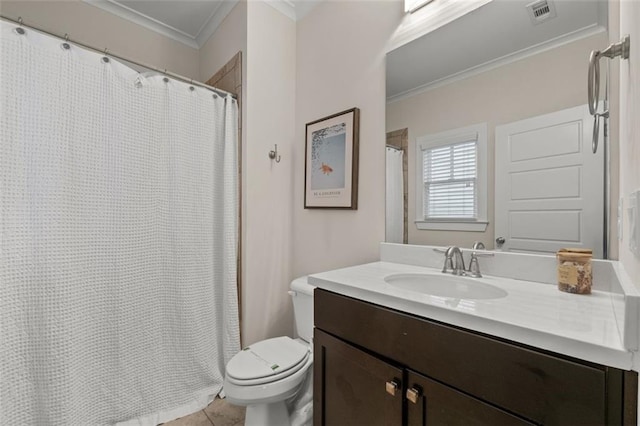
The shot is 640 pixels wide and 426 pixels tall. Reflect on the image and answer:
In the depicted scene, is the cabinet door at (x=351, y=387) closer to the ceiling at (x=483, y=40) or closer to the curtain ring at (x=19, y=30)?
the ceiling at (x=483, y=40)

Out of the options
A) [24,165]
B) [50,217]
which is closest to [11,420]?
[50,217]

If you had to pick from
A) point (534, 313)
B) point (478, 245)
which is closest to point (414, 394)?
point (534, 313)

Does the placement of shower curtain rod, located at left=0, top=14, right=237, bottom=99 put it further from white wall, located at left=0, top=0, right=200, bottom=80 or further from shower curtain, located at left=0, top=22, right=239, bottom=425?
white wall, located at left=0, top=0, right=200, bottom=80

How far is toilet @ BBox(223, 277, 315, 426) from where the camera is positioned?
3.79 feet

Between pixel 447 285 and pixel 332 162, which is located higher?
pixel 332 162

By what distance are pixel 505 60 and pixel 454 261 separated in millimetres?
837

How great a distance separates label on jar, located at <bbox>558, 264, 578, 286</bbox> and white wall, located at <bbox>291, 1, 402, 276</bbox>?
75 centimetres

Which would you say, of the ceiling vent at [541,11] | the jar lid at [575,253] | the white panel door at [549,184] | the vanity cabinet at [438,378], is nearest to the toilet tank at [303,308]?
the vanity cabinet at [438,378]

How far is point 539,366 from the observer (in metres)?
0.58

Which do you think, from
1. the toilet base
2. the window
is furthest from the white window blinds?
the toilet base

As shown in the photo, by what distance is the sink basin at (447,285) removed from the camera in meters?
1.01

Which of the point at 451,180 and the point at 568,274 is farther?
the point at 451,180

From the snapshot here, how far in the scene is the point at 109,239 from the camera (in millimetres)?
1371

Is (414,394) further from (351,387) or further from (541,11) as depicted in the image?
(541,11)
